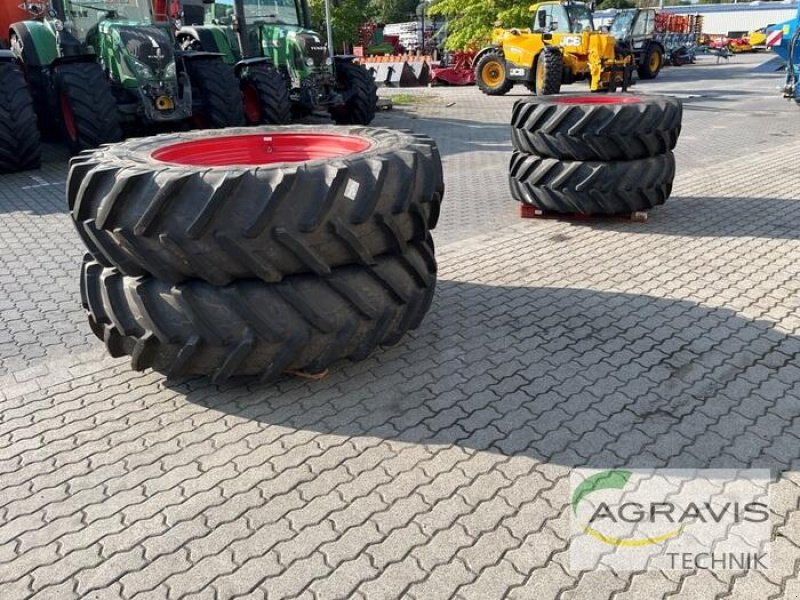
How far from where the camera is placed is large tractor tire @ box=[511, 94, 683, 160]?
573cm

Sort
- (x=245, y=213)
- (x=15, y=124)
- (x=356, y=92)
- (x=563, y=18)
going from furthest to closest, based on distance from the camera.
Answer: (x=563, y=18) < (x=356, y=92) < (x=15, y=124) < (x=245, y=213)

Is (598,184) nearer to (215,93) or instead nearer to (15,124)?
(215,93)

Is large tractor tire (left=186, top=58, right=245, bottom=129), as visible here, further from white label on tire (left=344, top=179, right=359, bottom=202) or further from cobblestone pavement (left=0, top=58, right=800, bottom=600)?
white label on tire (left=344, top=179, right=359, bottom=202)

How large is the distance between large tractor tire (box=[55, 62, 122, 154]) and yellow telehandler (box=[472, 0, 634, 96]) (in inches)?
462

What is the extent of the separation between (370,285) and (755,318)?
8.61 feet

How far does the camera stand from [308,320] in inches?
122

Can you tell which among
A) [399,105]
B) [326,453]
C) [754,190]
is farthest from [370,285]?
[399,105]

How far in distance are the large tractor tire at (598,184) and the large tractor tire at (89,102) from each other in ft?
19.4

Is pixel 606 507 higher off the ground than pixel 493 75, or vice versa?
pixel 493 75

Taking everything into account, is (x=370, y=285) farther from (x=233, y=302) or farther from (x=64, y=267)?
(x=64, y=267)

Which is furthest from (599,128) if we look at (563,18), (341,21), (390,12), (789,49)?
(390,12)

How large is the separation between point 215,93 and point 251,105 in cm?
160

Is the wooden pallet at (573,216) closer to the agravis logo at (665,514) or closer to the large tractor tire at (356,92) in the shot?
the agravis logo at (665,514)

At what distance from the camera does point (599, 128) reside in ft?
18.7
